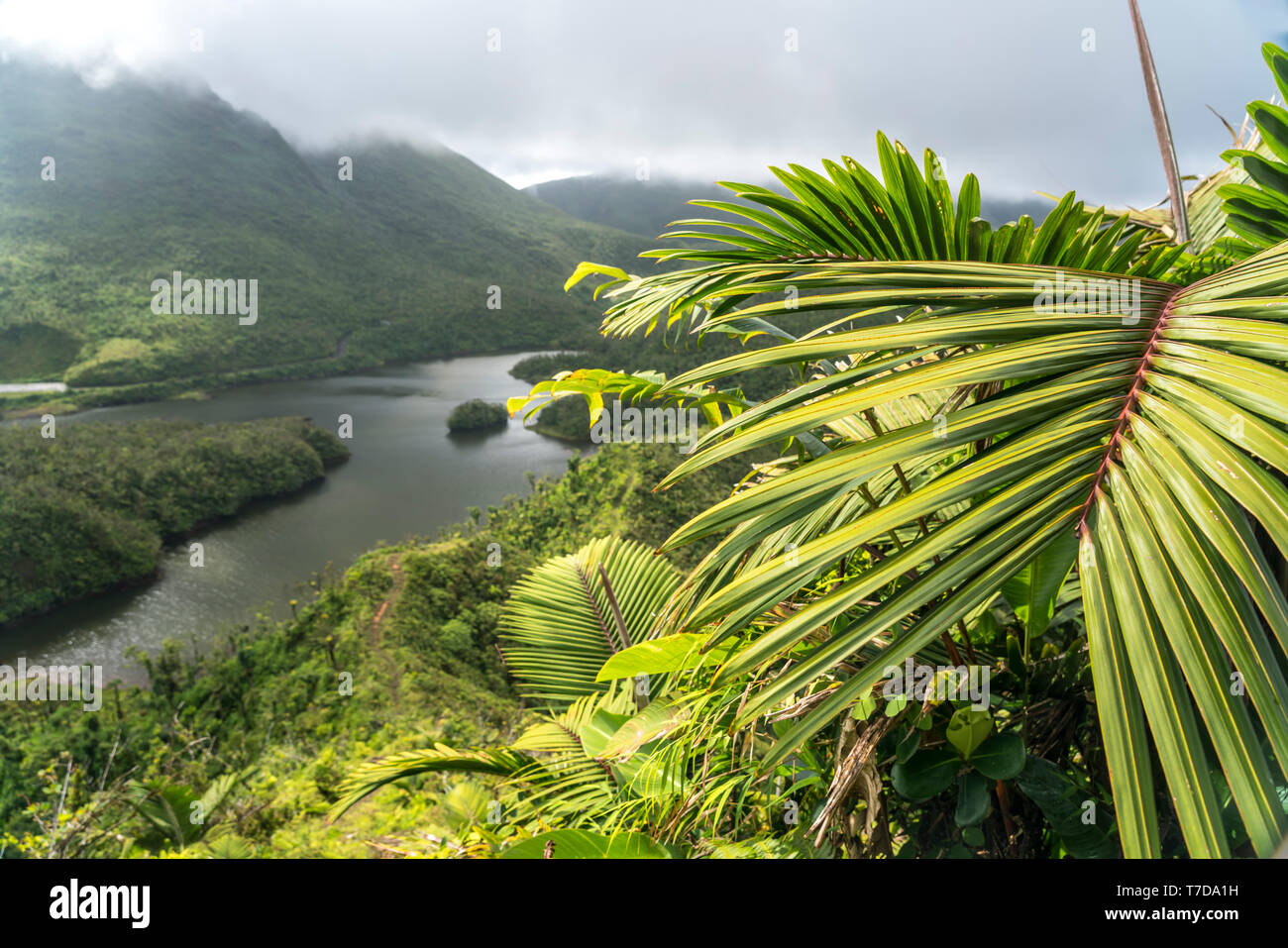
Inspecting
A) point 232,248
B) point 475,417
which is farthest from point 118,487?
point 232,248

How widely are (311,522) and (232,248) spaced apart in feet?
81.7

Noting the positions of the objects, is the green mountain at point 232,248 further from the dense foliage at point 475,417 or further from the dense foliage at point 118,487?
the dense foliage at point 118,487

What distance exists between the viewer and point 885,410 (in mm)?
1261

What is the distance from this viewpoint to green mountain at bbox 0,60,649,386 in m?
26.0

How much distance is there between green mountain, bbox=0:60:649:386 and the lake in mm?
6498

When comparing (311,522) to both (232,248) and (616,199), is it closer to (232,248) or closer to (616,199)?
(232,248)

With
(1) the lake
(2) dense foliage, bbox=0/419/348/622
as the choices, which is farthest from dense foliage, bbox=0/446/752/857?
(2) dense foliage, bbox=0/419/348/622

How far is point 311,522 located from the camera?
43.8 feet

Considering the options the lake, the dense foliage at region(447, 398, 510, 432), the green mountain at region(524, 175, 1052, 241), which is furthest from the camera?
the green mountain at region(524, 175, 1052, 241)

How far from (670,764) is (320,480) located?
1640 cm

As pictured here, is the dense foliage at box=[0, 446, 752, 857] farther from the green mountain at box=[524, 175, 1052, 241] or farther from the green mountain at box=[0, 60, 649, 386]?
the green mountain at box=[524, 175, 1052, 241]

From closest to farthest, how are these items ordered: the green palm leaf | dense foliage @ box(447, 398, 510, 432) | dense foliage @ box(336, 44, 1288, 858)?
dense foliage @ box(336, 44, 1288, 858)
the green palm leaf
dense foliage @ box(447, 398, 510, 432)
